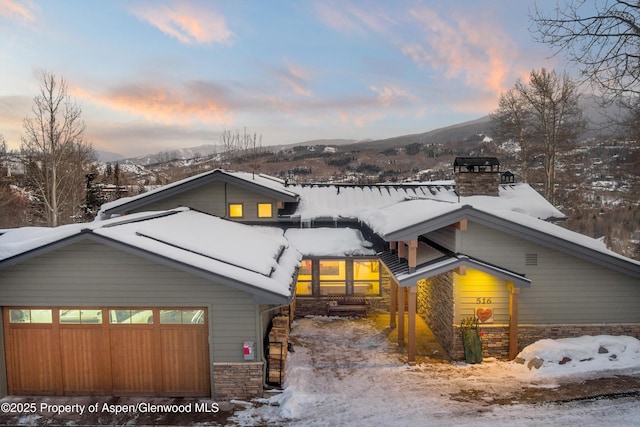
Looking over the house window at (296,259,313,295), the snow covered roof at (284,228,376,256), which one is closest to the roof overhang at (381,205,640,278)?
Result: the snow covered roof at (284,228,376,256)

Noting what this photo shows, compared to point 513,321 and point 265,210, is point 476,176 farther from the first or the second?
point 265,210

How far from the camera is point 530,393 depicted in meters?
9.27

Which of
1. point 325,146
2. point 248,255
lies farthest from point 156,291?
point 325,146

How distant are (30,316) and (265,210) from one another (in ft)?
32.0

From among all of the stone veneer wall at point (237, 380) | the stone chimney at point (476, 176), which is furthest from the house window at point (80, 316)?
the stone chimney at point (476, 176)

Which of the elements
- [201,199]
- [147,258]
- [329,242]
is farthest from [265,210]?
[147,258]

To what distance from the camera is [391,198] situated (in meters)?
19.5

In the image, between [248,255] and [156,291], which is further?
[248,255]

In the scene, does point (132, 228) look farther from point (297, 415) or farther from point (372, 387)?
point (372, 387)

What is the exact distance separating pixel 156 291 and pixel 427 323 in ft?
33.8

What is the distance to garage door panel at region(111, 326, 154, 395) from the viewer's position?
9414mm

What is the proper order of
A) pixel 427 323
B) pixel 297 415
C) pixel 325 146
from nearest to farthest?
1. pixel 297 415
2. pixel 427 323
3. pixel 325 146

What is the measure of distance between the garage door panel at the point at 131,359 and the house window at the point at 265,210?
876cm

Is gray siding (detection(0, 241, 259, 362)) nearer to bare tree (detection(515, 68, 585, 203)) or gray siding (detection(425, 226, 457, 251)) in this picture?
gray siding (detection(425, 226, 457, 251))
